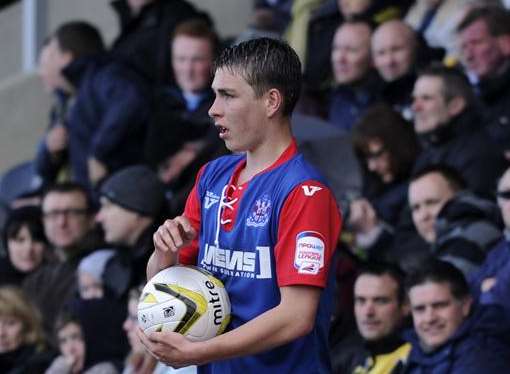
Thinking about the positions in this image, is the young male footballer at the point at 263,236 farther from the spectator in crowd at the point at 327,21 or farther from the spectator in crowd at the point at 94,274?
the spectator in crowd at the point at 327,21

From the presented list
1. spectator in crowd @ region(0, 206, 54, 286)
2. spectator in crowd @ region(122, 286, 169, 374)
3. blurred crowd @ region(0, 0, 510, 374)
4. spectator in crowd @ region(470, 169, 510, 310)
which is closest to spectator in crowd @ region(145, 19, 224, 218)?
blurred crowd @ region(0, 0, 510, 374)

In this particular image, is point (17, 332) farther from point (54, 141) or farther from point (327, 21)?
point (327, 21)

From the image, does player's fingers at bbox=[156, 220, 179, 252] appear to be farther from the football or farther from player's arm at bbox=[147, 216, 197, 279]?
the football

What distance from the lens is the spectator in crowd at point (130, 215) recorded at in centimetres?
900

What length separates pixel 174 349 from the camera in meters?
4.55

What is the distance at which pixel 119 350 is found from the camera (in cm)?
867

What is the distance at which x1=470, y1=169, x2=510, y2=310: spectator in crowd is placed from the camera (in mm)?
7441

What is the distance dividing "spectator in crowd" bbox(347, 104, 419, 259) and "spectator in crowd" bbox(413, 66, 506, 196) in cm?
12

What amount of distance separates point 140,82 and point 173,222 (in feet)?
20.7

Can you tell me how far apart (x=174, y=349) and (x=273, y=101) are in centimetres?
81

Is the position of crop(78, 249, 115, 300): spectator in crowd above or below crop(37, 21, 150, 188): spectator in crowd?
below

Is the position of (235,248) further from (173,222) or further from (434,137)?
(434,137)

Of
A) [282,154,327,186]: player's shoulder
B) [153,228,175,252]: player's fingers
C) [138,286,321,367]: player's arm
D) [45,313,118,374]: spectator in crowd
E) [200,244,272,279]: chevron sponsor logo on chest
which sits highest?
[282,154,327,186]: player's shoulder

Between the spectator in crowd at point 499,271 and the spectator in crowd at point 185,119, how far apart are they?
94.3 inches
